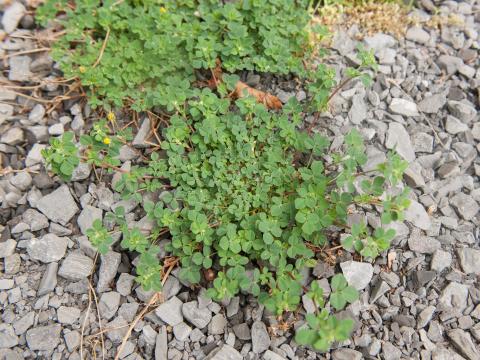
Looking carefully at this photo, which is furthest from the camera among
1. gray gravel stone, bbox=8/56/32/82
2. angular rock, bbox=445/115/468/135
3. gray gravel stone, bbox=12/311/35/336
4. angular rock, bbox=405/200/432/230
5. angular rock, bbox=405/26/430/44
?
angular rock, bbox=405/26/430/44

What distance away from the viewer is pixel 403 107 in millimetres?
3285

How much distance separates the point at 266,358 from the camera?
2467mm

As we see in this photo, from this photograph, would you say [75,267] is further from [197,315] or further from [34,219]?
[197,315]

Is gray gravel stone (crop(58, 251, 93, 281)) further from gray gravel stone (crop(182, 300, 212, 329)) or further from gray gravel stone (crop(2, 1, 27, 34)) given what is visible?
gray gravel stone (crop(2, 1, 27, 34))

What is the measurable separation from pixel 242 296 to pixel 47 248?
112cm

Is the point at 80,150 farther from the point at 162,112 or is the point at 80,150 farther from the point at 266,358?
the point at 266,358

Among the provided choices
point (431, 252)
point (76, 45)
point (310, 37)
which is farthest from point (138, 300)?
point (310, 37)

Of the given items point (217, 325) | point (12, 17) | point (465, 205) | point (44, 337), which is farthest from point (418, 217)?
point (12, 17)

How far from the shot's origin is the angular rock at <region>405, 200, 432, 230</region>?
284 cm

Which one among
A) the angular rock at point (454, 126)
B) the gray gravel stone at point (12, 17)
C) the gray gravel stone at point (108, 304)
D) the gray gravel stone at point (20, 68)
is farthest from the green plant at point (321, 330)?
the gray gravel stone at point (12, 17)

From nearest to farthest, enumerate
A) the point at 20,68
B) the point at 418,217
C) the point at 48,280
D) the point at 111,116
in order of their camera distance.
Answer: the point at 48,280 < the point at 418,217 < the point at 111,116 < the point at 20,68

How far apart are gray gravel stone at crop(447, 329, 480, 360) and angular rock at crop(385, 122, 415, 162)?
1.05 metres

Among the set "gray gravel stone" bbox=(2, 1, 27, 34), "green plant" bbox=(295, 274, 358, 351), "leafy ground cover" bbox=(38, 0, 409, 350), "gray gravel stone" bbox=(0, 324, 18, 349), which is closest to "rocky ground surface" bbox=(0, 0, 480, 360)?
"gray gravel stone" bbox=(0, 324, 18, 349)

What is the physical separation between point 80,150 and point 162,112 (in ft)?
1.85
